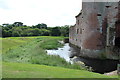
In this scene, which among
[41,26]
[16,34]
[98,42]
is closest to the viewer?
[98,42]

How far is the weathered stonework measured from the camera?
20578mm

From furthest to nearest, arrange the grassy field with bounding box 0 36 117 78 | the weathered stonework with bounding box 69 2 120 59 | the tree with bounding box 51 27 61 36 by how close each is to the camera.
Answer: the tree with bounding box 51 27 61 36
the weathered stonework with bounding box 69 2 120 59
the grassy field with bounding box 0 36 117 78

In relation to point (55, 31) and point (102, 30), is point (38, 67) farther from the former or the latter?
point (55, 31)

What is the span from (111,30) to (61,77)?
1402cm

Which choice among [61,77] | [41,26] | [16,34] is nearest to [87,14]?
[61,77]

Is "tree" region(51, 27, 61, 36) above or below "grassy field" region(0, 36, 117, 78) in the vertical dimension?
above

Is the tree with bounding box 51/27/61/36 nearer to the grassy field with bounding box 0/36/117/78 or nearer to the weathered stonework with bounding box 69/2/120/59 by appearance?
the weathered stonework with bounding box 69/2/120/59

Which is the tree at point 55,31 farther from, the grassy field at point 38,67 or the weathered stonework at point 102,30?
the grassy field at point 38,67

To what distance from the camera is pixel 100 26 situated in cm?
2152

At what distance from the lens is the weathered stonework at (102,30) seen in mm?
20578

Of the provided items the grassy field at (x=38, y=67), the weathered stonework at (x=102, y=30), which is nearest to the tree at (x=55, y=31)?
the weathered stonework at (x=102, y=30)

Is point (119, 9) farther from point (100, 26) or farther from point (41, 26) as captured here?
point (41, 26)

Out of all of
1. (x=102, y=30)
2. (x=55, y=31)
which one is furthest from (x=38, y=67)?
(x=55, y=31)

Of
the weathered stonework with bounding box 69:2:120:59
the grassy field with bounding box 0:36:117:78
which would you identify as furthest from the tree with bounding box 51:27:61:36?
the grassy field with bounding box 0:36:117:78
